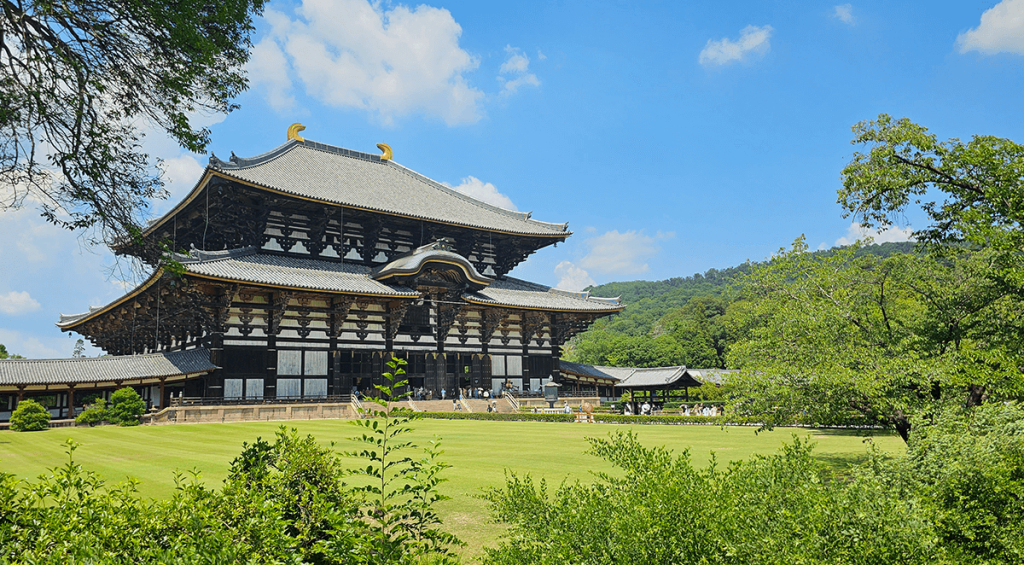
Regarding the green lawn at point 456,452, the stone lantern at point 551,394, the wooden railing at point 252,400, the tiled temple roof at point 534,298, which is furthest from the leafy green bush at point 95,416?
the stone lantern at point 551,394

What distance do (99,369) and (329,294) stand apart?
34.8ft

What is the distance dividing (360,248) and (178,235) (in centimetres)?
1057

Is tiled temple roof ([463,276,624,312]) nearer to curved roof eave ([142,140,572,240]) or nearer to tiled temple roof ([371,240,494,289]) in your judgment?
tiled temple roof ([371,240,494,289])

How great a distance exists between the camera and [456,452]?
14406 mm

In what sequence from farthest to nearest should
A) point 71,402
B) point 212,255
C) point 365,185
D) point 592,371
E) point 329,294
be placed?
point 592,371 → point 365,185 → point 329,294 → point 212,255 → point 71,402

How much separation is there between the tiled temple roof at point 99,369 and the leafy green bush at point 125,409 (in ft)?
6.61

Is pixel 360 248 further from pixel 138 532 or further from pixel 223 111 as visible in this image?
pixel 138 532

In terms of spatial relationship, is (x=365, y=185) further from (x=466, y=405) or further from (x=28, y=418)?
(x=28, y=418)

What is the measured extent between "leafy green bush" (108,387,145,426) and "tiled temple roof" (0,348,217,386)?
Answer: 2015 millimetres

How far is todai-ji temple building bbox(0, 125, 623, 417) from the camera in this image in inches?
1108

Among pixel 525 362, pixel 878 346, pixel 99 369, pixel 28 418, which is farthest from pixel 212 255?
pixel 878 346

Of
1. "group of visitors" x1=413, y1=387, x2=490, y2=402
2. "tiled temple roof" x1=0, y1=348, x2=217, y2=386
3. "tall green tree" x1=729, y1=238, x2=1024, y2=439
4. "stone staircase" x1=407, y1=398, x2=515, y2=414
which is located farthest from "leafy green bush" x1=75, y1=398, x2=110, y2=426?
"tall green tree" x1=729, y1=238, x2=1024, y2=439

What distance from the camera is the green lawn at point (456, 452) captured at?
950cm

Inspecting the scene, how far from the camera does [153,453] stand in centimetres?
1394
